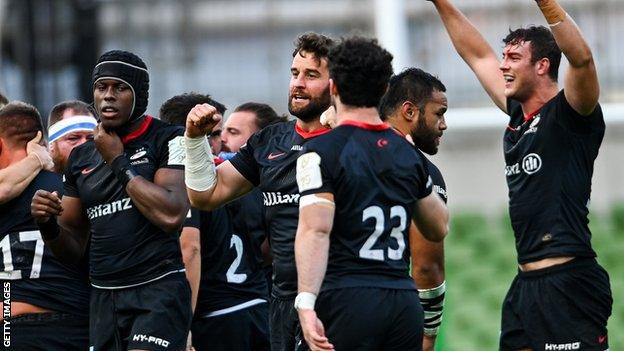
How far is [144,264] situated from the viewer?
7.75 meters

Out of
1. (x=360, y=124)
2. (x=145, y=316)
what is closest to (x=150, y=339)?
(x=145, y=316)

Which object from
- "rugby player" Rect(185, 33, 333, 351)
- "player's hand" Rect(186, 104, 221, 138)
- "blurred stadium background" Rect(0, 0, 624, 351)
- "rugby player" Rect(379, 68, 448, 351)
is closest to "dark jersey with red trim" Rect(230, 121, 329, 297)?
"rugby player" Rect(185, 33, 333, 351)

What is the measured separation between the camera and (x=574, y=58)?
24.8 ft

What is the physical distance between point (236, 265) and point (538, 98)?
2162mm

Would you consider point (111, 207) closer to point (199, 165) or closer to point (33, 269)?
point (199, 165)

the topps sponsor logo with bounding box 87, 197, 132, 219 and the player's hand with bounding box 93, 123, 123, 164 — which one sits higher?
Result: the player's hand with bounding box 93, 123, 123, 164

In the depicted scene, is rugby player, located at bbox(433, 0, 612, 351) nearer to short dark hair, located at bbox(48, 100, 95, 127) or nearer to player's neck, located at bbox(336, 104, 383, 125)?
player's neck, located at bbox(336, 104, 383, 125)

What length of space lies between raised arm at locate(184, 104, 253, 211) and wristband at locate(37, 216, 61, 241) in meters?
0.88

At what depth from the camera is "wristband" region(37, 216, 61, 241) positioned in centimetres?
789

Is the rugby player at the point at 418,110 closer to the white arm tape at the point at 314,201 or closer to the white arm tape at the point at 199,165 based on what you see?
the white arm tape at the point at 199,165

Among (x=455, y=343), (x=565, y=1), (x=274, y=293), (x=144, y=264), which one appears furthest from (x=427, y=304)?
(x=565, y=1)

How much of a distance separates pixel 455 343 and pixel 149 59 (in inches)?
184

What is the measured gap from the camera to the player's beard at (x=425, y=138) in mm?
8211

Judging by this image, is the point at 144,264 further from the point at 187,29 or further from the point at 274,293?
the point at 187,29
